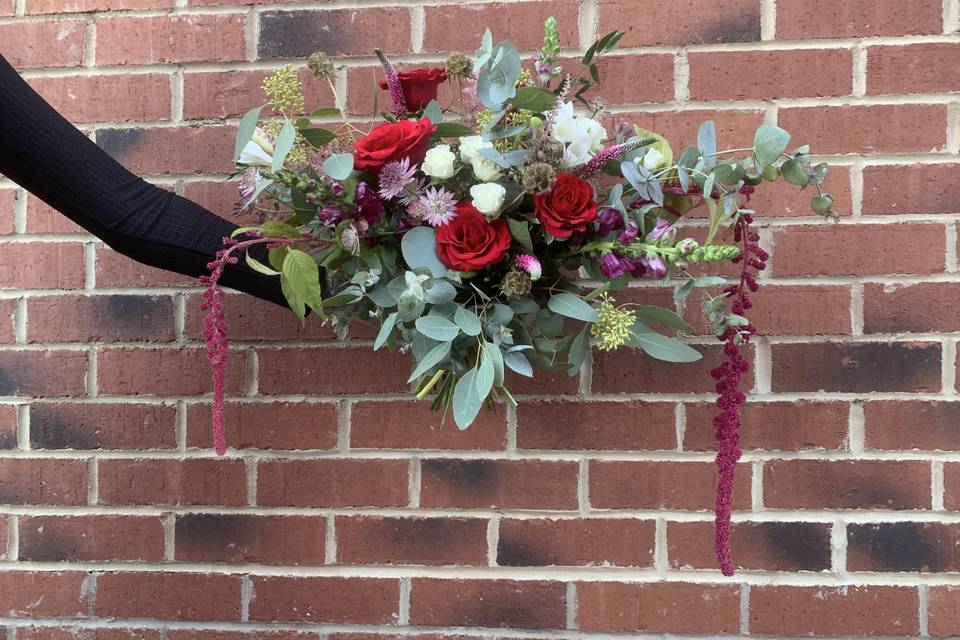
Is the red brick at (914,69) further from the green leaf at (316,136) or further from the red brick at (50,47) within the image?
the red brick at (50,47)

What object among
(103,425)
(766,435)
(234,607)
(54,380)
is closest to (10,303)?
(54,380)

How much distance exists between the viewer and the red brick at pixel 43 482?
1186 mm

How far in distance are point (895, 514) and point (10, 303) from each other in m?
1.41

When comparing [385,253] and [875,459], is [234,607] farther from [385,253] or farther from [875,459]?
[875,459]

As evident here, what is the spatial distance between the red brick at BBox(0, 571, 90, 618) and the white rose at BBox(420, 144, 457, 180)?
91cm

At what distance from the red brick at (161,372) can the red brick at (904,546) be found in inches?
38.2

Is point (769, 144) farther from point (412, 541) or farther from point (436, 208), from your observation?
point (412, 541)

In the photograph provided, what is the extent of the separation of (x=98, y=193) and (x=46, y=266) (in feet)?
1.43

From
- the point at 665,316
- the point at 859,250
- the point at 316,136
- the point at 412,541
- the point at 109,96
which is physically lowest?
the point at 412,541

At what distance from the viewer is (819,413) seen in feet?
3.60

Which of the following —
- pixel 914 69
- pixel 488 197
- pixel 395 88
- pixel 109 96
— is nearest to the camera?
pixel 488 197

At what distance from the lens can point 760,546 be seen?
1.11 m

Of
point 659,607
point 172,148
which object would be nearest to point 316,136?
point 172,148

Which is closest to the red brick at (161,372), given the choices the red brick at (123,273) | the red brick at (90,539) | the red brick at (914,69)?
the red brick at (123,273)
